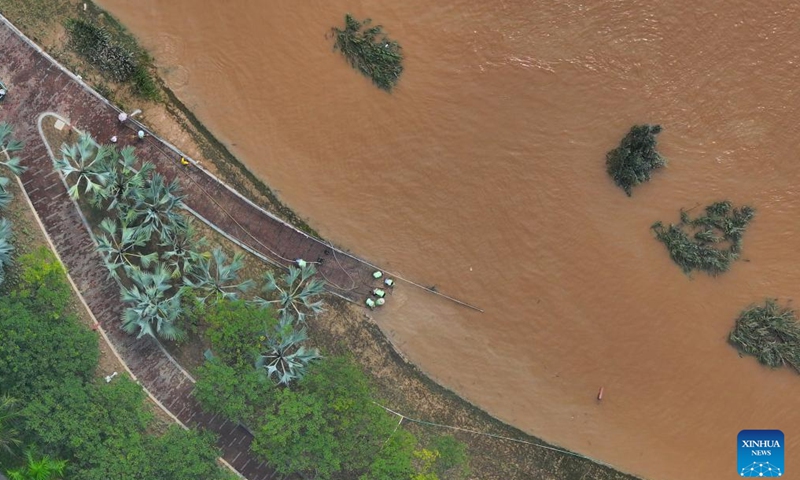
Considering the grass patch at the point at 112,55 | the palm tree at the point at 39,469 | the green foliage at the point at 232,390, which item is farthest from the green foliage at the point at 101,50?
the palm tree at the point at 39,469

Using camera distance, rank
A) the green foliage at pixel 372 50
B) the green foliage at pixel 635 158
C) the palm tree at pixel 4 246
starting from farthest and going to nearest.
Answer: the green foliage at pixel 372 50 → the green foliage at pixel 635 158 → the palm tree at pixel 4 246

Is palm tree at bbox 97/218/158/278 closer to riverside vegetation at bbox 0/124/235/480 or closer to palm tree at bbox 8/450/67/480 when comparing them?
riverside vegetation at bbox 0/124/235/480

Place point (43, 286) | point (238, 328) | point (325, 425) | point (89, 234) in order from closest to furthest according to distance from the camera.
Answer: point (325, 425), point (238, 328), point (43, 286), point (89, 234)

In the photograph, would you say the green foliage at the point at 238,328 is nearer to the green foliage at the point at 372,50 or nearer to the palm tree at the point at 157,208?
the palm tree at the point at 157,208

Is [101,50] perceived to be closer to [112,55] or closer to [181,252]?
[112,55]

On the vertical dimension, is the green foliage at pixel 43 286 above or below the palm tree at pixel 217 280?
below

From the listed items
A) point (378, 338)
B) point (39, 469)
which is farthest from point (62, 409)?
point (378, 338)

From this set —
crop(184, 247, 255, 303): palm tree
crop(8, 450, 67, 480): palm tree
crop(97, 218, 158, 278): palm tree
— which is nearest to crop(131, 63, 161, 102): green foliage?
crop(97, 218, 158, 278): palm tree
